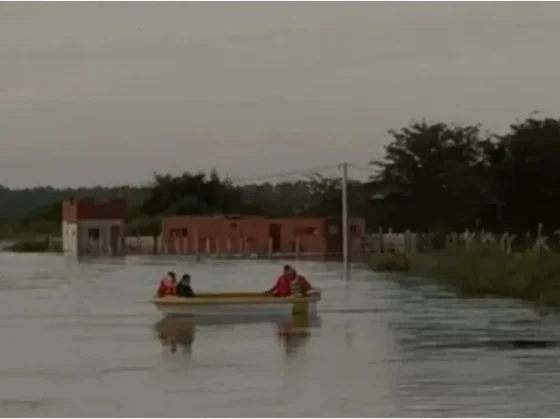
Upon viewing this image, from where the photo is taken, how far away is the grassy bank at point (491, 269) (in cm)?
2034

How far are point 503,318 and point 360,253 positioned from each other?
10.4 feet

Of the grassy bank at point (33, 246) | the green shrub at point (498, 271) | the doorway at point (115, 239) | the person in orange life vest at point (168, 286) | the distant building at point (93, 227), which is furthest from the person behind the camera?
the green shrub at point (498, 271)

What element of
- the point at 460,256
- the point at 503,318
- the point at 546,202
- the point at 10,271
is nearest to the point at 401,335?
the point at 503,318

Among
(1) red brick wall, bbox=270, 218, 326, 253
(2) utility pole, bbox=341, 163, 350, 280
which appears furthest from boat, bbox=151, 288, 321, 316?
(2) utility pole, bbox=341, 163, 350, 280

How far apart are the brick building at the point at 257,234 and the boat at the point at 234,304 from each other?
30.2 inches

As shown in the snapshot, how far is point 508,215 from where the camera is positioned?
19.6 meters

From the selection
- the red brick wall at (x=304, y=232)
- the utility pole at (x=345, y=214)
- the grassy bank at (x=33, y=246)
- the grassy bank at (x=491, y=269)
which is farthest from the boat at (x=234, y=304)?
the grassy bank at (x=491, y=269)

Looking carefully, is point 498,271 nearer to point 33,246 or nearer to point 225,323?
point 225,323

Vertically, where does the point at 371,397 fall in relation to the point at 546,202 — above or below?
below

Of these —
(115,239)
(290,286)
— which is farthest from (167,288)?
(115,239)

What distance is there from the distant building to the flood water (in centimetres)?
30

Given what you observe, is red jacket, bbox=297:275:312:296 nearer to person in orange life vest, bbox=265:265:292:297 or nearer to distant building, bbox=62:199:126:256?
person in orange life vest, bbox=265:265:292:297

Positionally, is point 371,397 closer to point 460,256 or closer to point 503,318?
point 503,318

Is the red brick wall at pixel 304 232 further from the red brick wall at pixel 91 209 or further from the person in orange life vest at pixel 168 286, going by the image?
the red brick wall at pixel 91 209
